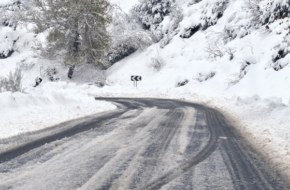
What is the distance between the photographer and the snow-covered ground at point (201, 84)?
5.88m

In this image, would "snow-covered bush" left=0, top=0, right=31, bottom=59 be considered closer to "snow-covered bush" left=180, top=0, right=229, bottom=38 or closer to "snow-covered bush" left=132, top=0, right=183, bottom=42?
"snow-covered bush" left=132, top=0, right=183, bottom=42

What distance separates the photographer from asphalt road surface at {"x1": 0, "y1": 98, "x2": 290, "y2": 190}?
2678 millimetres

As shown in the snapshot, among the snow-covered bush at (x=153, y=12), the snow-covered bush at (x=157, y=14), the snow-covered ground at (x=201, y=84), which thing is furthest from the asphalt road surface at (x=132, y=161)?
the snow-covered bush at (x=153, y=12)

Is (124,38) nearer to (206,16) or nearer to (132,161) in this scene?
(206,16)

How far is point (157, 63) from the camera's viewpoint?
25.0 meters

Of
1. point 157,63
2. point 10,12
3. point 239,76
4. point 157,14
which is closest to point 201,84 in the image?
point 239,76

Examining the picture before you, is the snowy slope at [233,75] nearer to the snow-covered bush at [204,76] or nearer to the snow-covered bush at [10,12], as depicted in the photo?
the snow-covered bush at [204,76]

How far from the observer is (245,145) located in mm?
4457

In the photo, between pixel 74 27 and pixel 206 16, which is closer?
pixel 74 27

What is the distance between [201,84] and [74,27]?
1474cm

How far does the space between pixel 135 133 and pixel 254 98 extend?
6.68 m

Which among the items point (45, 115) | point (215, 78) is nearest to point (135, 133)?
point (45, 115)

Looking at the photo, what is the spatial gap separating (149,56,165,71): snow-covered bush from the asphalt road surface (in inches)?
788

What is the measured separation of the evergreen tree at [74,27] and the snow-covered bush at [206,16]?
9218 mm
